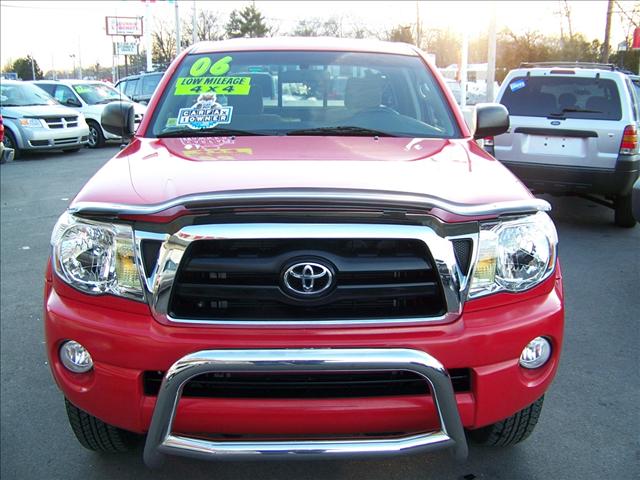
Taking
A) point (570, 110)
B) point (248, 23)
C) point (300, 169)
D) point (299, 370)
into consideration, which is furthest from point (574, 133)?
point (248, 23)

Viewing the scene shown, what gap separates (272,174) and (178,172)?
1.39 feet

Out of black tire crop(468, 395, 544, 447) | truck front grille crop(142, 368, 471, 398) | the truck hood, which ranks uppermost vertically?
the truck hood

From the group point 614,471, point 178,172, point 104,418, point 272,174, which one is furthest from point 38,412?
point 614,471

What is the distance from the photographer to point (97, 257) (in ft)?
7.39

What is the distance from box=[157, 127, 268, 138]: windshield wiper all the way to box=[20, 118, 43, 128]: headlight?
11.9 meters

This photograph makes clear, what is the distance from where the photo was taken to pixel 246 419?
6.93 feet

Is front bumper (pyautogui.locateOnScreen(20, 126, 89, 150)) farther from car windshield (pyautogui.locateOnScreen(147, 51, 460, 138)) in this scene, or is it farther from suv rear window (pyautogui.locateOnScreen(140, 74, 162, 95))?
car windshield (pyautogui.locateOnScreen(147, 51, 460, 138))

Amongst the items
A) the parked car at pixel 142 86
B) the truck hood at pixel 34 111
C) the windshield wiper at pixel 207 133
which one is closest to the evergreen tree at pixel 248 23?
the parked car at pixel 142 86

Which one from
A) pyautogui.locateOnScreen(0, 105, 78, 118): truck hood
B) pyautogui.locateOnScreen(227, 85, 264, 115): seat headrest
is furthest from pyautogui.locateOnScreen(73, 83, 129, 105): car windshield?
pyautogui.locateOnScreen(227, 85, 264, 115): seat headrest

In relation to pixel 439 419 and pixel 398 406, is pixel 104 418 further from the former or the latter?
pixel 439 419

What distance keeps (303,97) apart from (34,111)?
39.5ft

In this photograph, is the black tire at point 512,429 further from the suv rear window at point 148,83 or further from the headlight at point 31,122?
the suv rear window at point 148,83

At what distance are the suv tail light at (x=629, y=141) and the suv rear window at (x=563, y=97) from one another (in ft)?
0.78

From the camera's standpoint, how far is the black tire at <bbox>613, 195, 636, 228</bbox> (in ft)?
23.8
